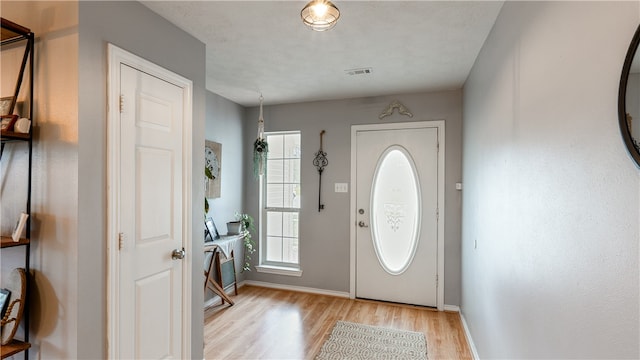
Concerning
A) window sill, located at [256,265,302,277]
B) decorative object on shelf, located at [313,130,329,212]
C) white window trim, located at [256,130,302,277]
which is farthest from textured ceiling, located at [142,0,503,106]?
window sill, located at [256,265,302,277]

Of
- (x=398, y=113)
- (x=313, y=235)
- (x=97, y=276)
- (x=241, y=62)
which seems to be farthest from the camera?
(x=313, y=235)

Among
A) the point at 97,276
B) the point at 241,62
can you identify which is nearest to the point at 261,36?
the point at 241,62

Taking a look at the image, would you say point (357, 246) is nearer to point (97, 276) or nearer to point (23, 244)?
point (97, 276)

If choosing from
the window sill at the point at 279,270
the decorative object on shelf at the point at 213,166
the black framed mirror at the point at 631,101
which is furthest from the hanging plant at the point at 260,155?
the black framed mirror at the point at 631,101

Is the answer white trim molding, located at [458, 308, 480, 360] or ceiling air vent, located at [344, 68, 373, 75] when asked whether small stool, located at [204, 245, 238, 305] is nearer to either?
ceiling air vent, located at [344, 68, 373, 75]

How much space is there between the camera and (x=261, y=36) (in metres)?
2.21

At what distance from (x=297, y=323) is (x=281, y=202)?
5.26 feet

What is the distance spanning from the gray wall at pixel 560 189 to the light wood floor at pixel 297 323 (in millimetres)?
965

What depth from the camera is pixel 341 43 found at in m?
2.32

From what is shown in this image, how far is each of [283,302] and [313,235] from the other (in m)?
0.88

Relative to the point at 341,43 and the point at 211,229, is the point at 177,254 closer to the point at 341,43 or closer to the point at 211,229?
the point at 211,229

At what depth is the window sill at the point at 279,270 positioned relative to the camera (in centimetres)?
409

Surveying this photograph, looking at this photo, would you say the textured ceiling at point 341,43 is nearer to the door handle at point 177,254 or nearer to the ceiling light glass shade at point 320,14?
the ceiling light glass shade at point 320,14

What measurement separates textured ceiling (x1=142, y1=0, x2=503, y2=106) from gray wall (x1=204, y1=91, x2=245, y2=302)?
376 mm
